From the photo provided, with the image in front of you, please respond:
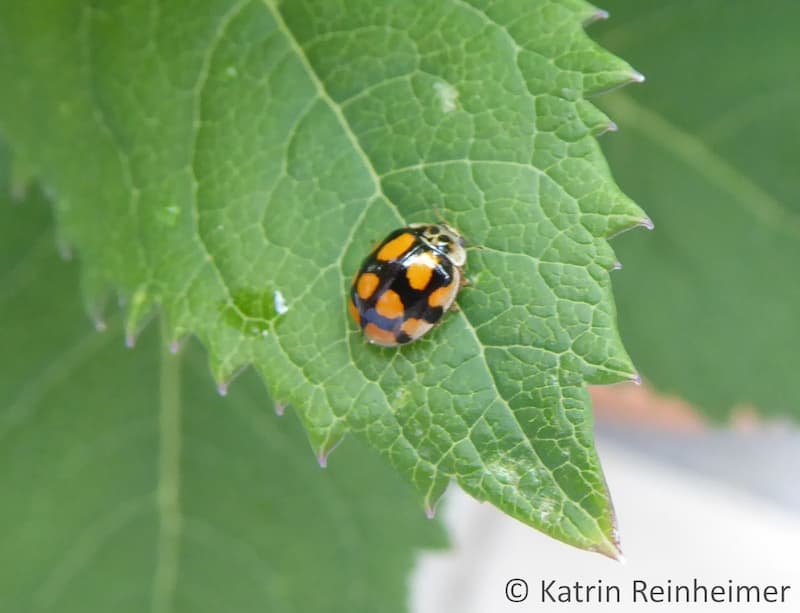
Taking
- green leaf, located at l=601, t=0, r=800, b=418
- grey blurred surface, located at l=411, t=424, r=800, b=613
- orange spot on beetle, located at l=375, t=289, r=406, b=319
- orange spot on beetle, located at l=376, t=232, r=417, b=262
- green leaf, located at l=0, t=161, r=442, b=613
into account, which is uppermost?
orange spot on beetle, located at l=376, t=232, r=417, b=262

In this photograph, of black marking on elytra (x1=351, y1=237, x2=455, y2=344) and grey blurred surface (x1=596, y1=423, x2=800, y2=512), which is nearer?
black marking on elytra (x1=351, y1=237, x2=455, y2=344)

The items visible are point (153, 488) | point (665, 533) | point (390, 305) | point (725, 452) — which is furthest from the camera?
point (725, 452)

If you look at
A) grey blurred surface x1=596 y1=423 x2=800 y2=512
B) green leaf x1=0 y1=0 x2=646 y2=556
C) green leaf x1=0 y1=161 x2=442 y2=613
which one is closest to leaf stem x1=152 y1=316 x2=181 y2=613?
green leaf x1=0 y1=161 x2=442 y2=613

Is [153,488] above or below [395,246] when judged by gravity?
below

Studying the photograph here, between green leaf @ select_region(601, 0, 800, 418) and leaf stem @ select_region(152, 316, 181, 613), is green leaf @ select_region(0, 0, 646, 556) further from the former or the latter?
green leaf @ select_region(601, 0, 800, 418)

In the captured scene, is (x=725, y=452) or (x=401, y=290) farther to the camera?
(x=725, y=452)

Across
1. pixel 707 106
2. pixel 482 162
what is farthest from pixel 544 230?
pixel 707 106

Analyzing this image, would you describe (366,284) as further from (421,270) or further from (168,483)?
(168,483)

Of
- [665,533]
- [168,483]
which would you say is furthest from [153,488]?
[665,533]
